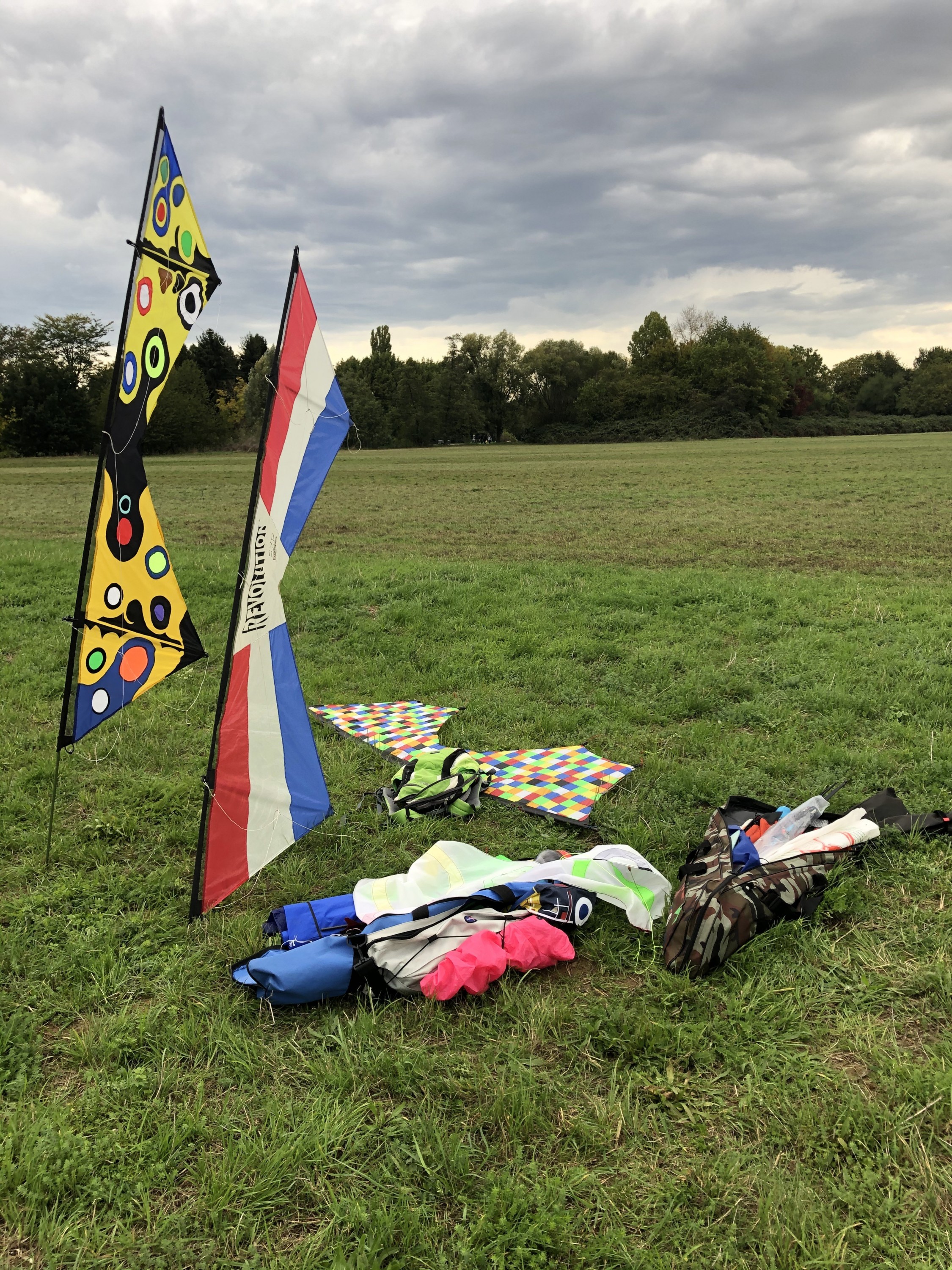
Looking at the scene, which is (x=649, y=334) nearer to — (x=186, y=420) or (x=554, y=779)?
(x=186, y=420)

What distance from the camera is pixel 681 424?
6612cm

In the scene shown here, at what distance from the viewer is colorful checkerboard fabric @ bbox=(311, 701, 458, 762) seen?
17.7 feet

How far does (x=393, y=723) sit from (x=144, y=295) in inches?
130

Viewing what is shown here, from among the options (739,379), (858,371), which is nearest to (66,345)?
(739,379)

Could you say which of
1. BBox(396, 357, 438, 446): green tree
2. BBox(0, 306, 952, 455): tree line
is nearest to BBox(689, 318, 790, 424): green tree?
BBox(0, 306, 952, 455): tree line

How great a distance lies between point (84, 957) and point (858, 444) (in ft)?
163

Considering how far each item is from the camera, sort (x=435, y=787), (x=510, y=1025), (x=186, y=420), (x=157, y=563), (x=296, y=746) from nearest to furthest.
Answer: (x=510, y=1025)
(x=157, y=563)
(x=296, y=746)
(x=435, y=787)
(x=186, y=420)

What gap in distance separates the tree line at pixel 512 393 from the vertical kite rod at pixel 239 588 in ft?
182

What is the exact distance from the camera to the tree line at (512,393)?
5625 cm

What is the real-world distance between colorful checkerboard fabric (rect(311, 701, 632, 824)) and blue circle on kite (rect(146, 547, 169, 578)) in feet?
6.27

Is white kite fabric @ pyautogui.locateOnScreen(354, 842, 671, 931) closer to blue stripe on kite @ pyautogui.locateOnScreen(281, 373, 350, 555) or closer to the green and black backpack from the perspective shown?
the green and black backpack

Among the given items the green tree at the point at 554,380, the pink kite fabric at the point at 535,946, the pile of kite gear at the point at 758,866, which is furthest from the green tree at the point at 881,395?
the pink kite fabric at the point at 535,946

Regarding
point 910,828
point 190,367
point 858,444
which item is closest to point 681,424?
point 858,444

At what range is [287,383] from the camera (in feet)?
11.4
